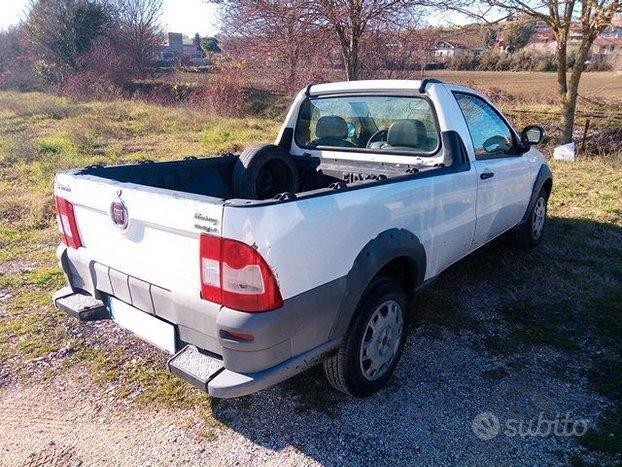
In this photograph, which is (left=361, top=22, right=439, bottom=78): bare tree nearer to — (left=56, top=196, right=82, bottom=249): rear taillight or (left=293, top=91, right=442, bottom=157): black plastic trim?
(left=293, top=91, right=442, bottom=157): black plastic trim

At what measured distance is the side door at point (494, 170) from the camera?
3764mm

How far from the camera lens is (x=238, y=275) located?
2.04m

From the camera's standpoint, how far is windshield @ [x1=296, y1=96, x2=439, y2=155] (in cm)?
366

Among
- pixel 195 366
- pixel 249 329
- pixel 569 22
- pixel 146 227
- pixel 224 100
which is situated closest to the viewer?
pixel 249 329

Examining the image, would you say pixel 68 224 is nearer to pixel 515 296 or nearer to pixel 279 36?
pixel 515 296

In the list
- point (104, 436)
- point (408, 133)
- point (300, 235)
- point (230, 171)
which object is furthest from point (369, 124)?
point (104, 436)

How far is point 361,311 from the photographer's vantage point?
2.61 m

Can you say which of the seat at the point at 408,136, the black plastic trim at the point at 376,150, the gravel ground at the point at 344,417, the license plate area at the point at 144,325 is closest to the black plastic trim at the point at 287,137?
the black plastic trim at the point at 376,150

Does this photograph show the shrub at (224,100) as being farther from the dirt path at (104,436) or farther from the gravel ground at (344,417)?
the dirt path at (104,436)

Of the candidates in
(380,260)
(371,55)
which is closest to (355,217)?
(380,260)

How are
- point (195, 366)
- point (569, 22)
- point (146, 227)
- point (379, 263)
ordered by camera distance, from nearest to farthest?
point (195, 366) < point (146, 227) < point (379, 263) < point (569, 22)

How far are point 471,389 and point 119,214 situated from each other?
2.30 m

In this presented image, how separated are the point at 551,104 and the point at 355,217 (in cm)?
1666

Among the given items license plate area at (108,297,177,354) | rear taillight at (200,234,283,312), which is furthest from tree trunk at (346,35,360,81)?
rear taillight at (200,234,283,312)
